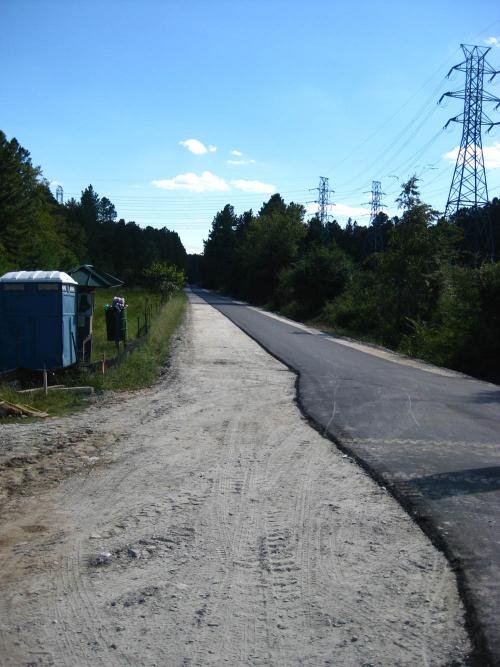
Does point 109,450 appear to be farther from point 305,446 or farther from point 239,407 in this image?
point 239,407

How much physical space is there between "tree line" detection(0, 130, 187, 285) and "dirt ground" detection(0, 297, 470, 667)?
1198 inches

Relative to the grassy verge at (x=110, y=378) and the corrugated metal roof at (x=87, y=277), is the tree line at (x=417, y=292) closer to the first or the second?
the grassy verge at (x=110, y=378)

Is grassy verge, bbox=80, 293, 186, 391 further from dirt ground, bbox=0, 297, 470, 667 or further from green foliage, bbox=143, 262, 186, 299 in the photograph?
green foliage, bbox=143, 262, 186, 299

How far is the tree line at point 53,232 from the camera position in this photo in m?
55.2

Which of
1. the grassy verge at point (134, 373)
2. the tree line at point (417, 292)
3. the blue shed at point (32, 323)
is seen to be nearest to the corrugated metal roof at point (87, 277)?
the grassy verge at point (134, 373)

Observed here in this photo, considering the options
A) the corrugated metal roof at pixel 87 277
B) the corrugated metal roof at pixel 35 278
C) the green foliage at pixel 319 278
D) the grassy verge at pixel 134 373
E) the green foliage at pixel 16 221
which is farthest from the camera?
the green foliage at pixel 16 221

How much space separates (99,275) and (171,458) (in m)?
10.0

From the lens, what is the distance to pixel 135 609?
3852mm

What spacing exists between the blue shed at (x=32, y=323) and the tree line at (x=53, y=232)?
23009 mm

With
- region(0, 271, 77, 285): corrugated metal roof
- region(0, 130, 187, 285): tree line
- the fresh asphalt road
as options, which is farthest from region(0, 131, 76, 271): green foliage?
the fresh asphalt road

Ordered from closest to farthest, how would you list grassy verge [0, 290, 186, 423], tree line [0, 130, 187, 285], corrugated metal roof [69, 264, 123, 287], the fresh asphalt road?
the fresh asphalt road < grassy verge [0, 290, 186, 423] < corrugated metal roof [69, 264, 123, 287] < tree line [0, 130, 187, 285]

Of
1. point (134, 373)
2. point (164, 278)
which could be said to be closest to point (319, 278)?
point (164, 278)

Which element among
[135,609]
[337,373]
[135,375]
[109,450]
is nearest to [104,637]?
[135,609]

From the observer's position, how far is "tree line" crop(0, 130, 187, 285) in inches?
2173
